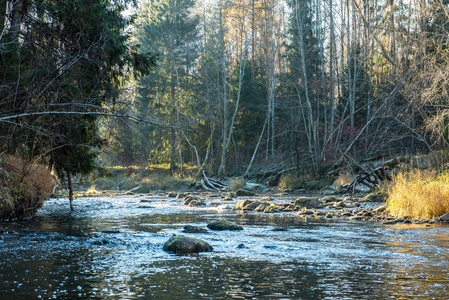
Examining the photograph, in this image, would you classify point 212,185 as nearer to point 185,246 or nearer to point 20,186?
point 20,186

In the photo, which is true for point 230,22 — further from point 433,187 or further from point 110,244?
point 110,244

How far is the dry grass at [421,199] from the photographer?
10484mm

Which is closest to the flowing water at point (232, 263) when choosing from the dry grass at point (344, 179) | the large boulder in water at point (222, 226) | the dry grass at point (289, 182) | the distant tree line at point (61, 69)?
the large boulder in water at point (222, 226)

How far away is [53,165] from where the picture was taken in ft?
39.9

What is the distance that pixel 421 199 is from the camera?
35.0 ft

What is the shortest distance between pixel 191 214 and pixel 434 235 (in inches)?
265

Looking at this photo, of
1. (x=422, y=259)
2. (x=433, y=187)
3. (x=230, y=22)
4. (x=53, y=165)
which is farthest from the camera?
(x=230, y=22)

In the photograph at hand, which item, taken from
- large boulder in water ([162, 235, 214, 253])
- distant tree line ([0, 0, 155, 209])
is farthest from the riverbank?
large boulder in water ([162, 235, 214, 253])

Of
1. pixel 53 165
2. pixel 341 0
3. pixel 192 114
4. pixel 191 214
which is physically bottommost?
pixel 191 214

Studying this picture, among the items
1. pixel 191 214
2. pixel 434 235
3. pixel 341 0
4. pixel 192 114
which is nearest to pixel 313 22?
pixel 341 0

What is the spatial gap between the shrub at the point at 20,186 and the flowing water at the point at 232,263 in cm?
62

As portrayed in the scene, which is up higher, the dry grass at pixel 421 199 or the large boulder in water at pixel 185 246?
the dry grass at pixel 421 199

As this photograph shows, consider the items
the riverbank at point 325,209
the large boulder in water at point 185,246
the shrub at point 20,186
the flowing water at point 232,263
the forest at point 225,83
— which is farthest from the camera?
the riverbank at point 325,209

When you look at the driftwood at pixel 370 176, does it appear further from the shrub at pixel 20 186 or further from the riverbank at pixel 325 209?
the shrub at pixel 20 186
